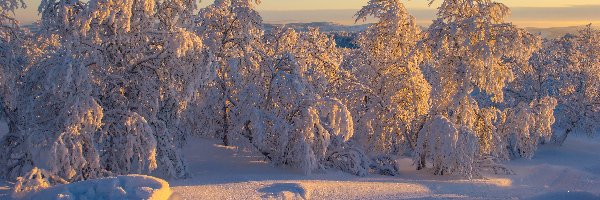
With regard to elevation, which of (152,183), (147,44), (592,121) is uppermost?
(147,44)

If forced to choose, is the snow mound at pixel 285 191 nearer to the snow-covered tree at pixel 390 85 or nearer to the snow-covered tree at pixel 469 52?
the snow-covered tree at pixel 390 85

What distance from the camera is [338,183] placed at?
1165cm

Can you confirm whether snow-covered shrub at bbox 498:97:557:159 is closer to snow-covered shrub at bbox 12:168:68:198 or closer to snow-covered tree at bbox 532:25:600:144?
snow-covered tree at bbox 532:25:600:144

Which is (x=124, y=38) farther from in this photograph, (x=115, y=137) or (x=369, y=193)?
(x=369, y=193)

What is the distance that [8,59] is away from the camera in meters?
11.5

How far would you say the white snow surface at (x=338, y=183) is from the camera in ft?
33.5

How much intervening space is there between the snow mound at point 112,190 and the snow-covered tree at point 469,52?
8590 mm

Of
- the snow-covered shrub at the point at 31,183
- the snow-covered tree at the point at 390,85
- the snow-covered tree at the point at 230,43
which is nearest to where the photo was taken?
the snow-covered shrub at the point at 31,183

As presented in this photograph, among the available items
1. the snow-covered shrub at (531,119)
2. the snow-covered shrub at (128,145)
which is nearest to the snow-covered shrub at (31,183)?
the snow-covered shrub at (128,145)

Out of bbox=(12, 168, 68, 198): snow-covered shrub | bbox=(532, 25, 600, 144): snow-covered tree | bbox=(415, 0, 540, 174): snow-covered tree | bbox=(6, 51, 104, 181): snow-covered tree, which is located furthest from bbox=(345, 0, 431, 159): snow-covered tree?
bbox=(532, 25, 600, 144): snow-covered tree

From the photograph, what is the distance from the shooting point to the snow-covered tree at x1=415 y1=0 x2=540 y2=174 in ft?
45.6

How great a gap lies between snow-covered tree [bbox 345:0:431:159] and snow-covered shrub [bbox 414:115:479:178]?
1.01 meters

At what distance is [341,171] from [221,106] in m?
4.21

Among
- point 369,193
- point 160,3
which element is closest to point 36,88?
point 160,3
